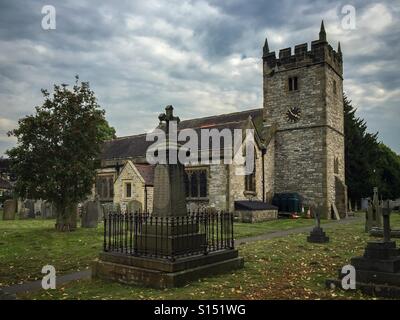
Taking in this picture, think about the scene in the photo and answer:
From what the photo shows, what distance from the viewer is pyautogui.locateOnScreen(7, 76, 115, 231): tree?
17.5 metres

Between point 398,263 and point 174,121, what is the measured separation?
6.28m

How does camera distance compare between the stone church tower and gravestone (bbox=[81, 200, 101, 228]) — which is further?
the stone church tower

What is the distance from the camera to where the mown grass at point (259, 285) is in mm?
7219

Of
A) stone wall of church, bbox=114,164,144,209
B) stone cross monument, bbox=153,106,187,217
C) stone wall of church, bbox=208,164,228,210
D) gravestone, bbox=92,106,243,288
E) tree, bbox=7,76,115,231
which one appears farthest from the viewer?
stone wall of church, bbox=114,164,144,209

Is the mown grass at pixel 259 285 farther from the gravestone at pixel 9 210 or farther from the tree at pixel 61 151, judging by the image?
the gravestone at pixel 9 210

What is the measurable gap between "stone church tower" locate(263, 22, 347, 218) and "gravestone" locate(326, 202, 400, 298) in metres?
21.3

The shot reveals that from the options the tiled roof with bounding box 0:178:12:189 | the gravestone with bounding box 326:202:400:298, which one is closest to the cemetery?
the gravestone with bounding box 326:202:400:298

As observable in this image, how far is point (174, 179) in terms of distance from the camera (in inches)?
383

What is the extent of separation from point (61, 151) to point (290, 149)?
61.5ft

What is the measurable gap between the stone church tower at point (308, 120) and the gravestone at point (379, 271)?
69.8ft

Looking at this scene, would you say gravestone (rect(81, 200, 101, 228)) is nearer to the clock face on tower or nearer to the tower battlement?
the clock face on tower

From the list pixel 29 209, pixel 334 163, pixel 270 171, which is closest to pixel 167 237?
pixel 270 171

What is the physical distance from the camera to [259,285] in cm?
802

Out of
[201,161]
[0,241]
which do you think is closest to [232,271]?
[0,241]
